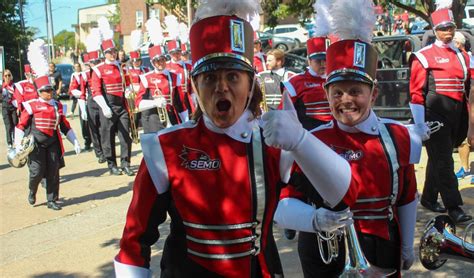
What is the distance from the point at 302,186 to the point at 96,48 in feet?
32.5

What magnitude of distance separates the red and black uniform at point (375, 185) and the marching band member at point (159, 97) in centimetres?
650

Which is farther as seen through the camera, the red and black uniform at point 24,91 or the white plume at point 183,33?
the white plume at point 183,33

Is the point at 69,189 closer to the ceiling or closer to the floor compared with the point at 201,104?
closer to the floor

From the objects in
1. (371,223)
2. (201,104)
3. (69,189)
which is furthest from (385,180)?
(69,189)

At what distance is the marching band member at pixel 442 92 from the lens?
5949 mm

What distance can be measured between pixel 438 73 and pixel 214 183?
4.62 metres

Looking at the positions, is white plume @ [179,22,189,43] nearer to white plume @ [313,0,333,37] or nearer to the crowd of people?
white plume @ [313,0,333,37]

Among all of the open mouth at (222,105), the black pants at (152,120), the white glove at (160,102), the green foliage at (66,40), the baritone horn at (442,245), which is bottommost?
the baritone horn at (442,245)

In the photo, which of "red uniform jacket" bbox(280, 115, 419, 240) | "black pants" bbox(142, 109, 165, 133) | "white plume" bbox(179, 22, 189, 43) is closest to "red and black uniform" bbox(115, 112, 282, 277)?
"red uniform jacket" bbox(280, 115, 419, 240)

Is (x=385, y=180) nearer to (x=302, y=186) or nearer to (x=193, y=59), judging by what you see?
(x=302, y=186)

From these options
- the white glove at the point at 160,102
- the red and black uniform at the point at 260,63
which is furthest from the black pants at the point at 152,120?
the red and black uniform at the point at 260,63

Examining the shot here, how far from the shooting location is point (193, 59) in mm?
2270

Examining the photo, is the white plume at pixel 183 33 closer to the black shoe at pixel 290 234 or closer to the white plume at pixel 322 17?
the black shoe at pixel 290 234

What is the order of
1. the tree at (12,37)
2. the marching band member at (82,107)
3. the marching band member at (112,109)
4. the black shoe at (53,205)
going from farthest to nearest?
the tree at (12,37)
the marching band member at (82,107)
the marching band member at (112,109)
the black shoe at (53,205)
